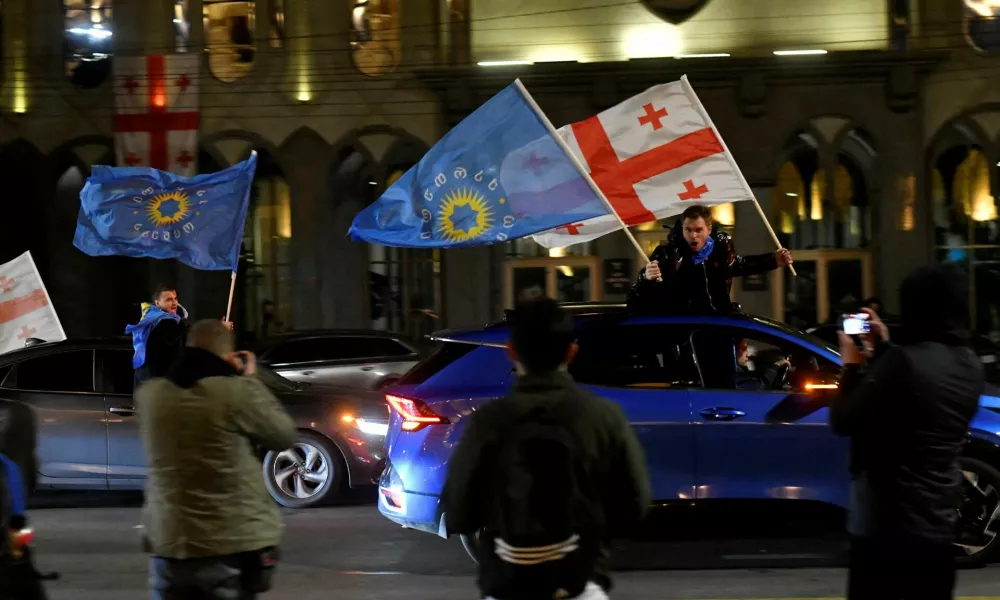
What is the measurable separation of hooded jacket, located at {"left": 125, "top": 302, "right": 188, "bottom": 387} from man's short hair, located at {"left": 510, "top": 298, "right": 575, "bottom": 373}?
22.0ft

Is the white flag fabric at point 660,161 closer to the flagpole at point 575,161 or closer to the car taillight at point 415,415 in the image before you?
the flagpole at point 575,161

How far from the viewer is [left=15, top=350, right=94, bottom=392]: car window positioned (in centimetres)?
1109

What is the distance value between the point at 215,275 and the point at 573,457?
21.2 m

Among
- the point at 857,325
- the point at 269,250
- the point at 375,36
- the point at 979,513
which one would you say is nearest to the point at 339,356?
the point at 269,250

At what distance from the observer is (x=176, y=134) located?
22984 millimetres

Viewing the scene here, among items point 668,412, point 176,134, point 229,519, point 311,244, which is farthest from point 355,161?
point 229,519

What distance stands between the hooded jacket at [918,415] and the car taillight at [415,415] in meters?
3.89

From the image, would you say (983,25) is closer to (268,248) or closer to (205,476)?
(268,248)

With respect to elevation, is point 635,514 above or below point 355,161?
below

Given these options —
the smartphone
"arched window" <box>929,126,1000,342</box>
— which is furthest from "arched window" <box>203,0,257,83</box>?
the smartphone

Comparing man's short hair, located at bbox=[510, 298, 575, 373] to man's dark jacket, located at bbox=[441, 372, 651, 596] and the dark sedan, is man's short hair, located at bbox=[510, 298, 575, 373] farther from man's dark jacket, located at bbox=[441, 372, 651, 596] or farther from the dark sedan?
the dark sedan

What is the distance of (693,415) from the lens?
7910 mm

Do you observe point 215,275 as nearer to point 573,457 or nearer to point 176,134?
point 176,134

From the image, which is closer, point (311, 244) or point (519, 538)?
point (519, 538)
